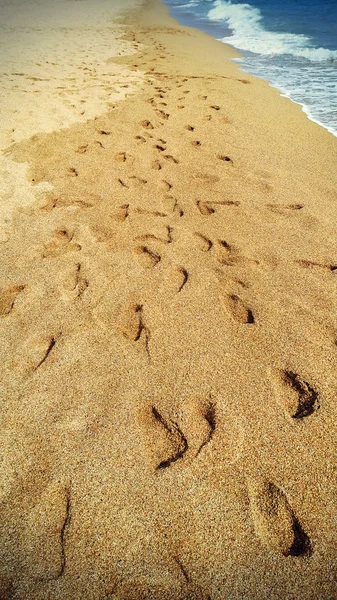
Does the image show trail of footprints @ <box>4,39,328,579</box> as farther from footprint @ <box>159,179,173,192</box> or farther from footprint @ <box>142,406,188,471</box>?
footprint @ <box>159,179,173,192</box>

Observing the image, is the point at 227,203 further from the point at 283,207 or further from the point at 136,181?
the point at 136,181

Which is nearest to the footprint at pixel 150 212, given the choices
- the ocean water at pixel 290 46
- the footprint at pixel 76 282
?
the footprint at pixel 76 282

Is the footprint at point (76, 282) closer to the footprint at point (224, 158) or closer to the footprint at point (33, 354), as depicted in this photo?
the footprint at point (33, 354)

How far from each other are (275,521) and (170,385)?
57 centimetres

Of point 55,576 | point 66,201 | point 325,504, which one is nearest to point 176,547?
point 55,576

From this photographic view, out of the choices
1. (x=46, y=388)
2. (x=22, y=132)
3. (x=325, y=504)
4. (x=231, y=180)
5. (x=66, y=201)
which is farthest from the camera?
(x=22, y=132)

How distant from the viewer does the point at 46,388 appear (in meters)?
1.38

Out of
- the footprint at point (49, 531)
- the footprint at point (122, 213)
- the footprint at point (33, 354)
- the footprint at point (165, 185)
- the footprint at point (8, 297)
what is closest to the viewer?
the footprint at point (49, 531)

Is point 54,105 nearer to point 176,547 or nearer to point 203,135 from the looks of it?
point 203,135

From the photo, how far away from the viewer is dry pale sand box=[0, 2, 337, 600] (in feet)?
3.24

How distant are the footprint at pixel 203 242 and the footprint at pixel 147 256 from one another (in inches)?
10.8

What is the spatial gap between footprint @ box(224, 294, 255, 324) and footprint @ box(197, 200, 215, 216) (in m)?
0.82

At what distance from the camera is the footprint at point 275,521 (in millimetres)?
1003

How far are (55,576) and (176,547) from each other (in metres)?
0.34
